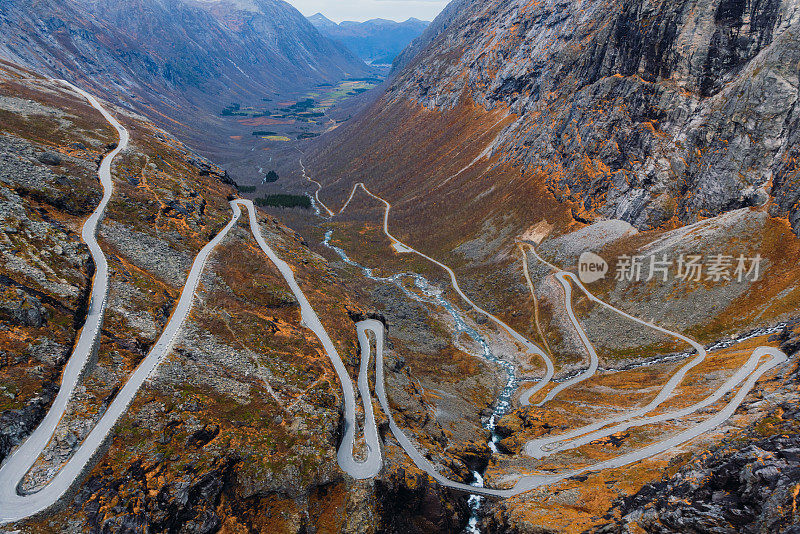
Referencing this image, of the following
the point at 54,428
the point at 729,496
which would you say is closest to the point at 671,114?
the point at 729,496

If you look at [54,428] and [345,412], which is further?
[345,412]

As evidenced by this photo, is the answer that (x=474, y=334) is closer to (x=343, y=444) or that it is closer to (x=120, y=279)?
(x=343, y=444)

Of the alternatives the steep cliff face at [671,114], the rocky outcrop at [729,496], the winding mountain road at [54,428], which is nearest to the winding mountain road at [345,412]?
the winding mountain road at [54,428]

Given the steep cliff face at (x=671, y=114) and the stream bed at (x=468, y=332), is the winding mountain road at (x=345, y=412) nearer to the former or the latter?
the stream bed at (x=468, y=332)

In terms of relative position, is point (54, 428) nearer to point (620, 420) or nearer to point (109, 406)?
point (109, 406)

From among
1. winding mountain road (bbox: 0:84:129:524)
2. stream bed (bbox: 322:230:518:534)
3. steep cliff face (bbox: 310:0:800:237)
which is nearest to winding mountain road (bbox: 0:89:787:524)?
winding mountain road (bbox: 0:84:129:524)

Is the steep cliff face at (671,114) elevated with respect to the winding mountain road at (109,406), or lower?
elevated

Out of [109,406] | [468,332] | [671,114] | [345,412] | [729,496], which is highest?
[671,114]

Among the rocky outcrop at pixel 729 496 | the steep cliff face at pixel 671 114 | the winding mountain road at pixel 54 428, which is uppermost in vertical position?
the steep cliff face at pixel 671 114
